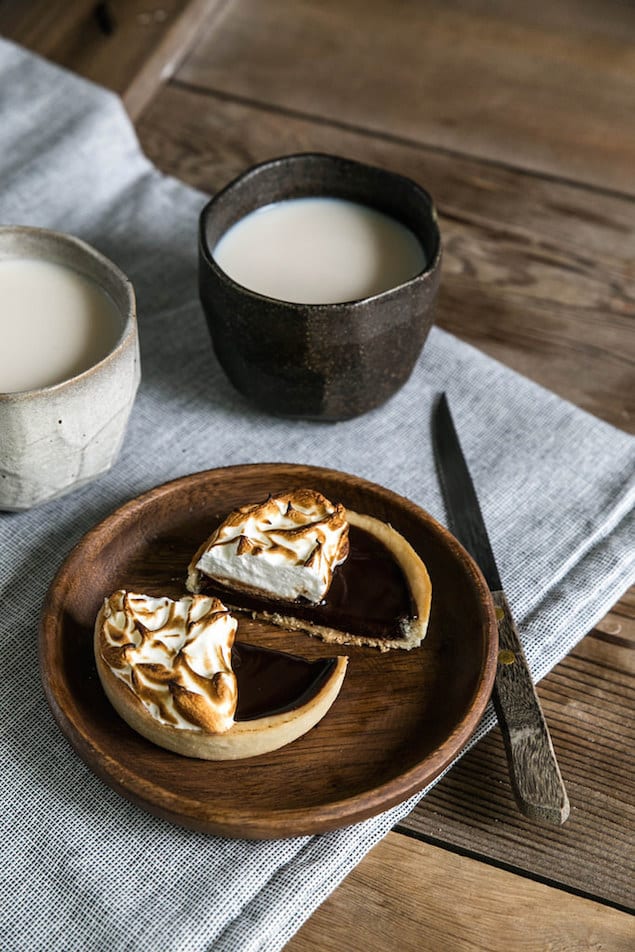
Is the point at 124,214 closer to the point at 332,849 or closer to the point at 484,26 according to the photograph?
the point at 484,26

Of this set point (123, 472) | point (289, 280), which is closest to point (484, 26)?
point (289, 280)

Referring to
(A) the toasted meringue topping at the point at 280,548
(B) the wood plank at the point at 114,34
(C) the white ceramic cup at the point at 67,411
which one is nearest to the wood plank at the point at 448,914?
(A) the toasted meringue topping at the point at 280,548

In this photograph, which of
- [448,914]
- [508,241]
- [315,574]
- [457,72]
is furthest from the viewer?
[457,72]

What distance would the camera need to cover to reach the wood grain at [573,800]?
89cm

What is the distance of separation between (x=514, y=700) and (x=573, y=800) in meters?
0.10

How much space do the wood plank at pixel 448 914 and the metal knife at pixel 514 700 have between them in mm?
69

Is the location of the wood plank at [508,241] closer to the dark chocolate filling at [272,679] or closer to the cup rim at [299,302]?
the cup rim at [299,302]

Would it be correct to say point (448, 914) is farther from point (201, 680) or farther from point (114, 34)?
point (114, 34)

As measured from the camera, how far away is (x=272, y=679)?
0.92 m

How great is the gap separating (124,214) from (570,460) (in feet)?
2.40

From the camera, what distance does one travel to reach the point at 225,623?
3.04 feet

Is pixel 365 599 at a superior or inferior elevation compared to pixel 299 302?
inferior

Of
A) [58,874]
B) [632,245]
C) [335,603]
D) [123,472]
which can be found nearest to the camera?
[58,874]

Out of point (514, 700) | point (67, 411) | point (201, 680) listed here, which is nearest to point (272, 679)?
point (201, 680)
